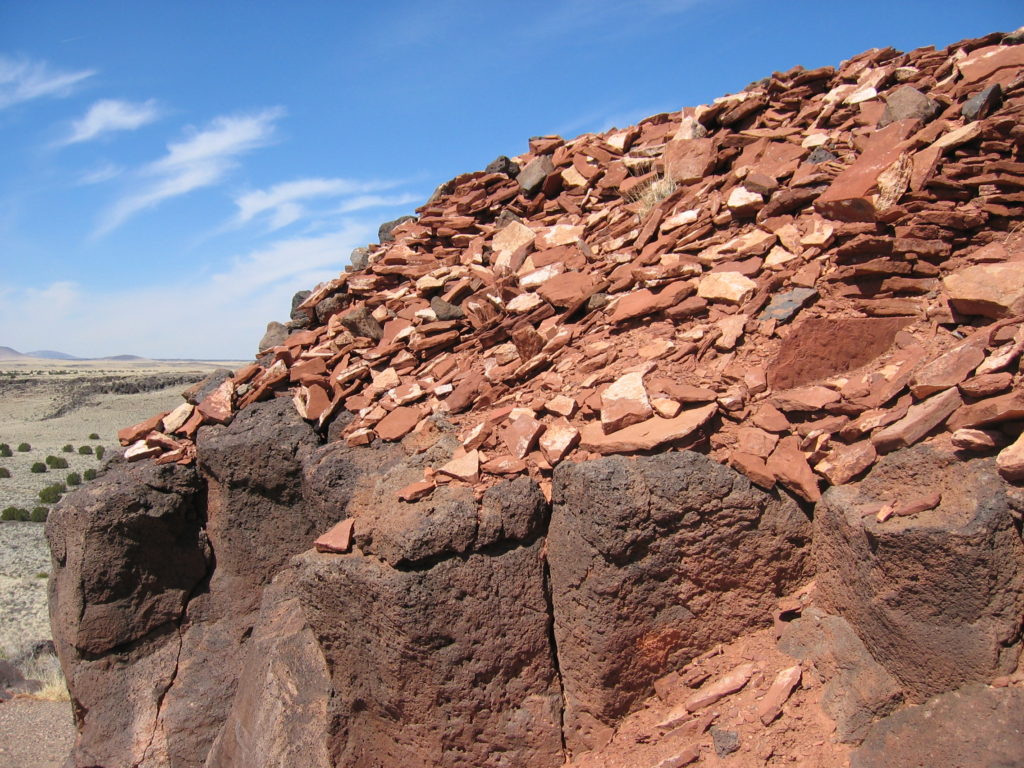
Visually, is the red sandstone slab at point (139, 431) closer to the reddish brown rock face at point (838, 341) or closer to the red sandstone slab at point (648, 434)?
the red sandstone slab at point (648, 434)

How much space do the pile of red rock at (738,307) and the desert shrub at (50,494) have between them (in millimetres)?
17427

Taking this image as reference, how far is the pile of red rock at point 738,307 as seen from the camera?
10.9ft

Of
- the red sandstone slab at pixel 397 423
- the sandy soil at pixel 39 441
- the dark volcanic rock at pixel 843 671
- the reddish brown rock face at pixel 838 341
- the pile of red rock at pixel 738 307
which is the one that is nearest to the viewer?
the dark volcanic rock at pixel 843 671

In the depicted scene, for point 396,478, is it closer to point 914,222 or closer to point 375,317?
point 375,317

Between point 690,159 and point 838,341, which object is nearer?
point 838,341

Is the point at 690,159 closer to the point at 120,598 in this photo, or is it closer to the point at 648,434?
the point at 648,434

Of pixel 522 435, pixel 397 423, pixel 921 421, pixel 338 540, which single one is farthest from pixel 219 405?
pixel 921 421

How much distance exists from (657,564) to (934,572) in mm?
1062

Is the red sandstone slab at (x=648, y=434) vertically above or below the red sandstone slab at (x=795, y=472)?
above

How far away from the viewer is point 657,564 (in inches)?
129

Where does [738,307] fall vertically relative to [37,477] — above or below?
above

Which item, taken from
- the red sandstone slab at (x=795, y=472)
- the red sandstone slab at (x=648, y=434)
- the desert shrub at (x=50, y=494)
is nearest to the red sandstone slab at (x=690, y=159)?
the red sandstone slab at (x=648, y=434)

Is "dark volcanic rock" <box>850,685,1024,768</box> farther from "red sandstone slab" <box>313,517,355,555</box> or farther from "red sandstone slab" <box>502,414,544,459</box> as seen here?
"red sandstone slab" <box>313,517,355,555</box>

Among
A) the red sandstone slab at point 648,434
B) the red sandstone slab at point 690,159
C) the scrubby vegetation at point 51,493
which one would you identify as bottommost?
the scrubby vegetation at point 51,493
